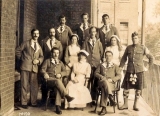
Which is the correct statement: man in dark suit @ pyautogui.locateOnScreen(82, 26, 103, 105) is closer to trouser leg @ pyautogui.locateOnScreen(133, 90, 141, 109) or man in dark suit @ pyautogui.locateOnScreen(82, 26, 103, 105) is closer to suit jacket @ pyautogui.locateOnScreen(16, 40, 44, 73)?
trouser leg @ pyautogui.locateOnScreen(133, 90, 141, 109)

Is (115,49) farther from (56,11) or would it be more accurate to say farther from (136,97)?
(56,11)

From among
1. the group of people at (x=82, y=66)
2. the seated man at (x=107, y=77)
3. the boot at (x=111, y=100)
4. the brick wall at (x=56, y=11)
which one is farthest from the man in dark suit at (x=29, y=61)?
the boot at (x=111, y=100)

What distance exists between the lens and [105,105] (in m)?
4.53

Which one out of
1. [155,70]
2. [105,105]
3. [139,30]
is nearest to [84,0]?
[139,30]

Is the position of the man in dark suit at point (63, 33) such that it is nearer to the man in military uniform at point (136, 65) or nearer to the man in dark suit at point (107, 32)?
the man in dark suit at point (107, 32)

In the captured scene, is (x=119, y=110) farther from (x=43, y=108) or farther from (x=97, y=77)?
(x=43, y=108)

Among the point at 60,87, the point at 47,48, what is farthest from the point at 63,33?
the point at 60,87

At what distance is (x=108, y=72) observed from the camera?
467 centimetres

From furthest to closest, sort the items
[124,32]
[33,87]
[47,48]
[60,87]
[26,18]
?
[124,32]
[26,18]
[47,48]
[33,87]
[60,87]

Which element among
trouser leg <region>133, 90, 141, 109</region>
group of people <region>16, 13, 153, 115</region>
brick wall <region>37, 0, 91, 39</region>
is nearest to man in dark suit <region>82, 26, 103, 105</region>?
group of people <region>16, 13, 153, 115</region>

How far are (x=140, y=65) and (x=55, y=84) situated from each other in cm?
155

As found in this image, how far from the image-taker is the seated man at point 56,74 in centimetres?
455

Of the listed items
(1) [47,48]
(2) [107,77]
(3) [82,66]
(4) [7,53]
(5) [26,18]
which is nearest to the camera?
(4) [7,53]

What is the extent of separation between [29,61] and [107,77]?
56.9 inches
